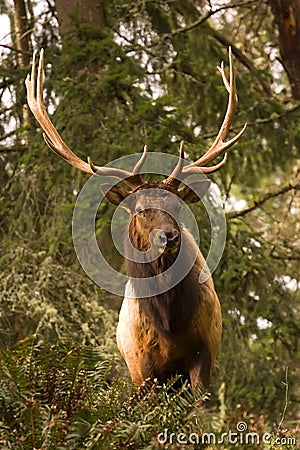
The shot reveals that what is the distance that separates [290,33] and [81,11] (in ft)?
10.3

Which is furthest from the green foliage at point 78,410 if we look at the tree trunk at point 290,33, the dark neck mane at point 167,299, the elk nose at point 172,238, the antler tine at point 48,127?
the tree trunk at point 290,33

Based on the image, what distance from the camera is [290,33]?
13.3 m

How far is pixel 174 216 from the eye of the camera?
21.2 feet

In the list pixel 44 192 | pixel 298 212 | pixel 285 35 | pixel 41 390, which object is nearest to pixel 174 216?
pixel 41 390

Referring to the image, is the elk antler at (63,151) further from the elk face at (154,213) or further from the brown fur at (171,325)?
the brown fur at (171,325)

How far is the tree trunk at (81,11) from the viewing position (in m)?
11.8

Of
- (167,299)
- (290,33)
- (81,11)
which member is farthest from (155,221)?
(290,33)

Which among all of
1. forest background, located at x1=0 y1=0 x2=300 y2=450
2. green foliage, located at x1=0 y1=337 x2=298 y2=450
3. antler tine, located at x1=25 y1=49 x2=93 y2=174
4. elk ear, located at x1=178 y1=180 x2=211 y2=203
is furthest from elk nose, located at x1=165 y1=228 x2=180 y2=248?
forest background, located at x1=0 y1=0 x2=300 y2=450

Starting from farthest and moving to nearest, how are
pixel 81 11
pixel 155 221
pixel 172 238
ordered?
pixel 81 11, pixel 155 221, pixel 172 238

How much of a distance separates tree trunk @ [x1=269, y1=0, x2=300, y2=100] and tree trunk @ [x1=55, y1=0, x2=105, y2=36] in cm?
271

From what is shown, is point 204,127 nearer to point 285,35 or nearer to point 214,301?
point 285,35

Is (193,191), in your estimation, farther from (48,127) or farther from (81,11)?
(81,11)

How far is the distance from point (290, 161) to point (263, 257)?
189 cm

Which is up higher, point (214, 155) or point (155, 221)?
point (214, 155)
